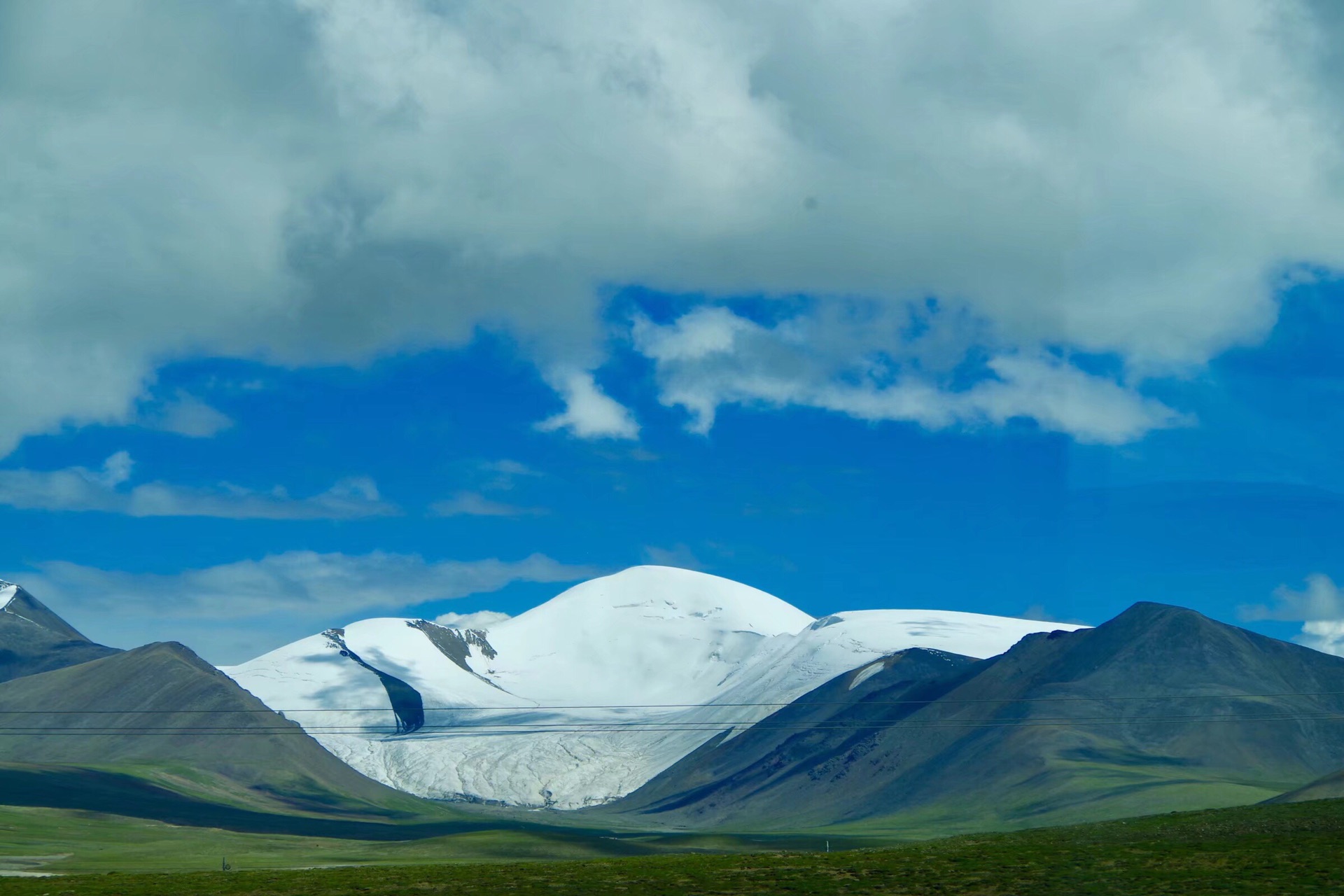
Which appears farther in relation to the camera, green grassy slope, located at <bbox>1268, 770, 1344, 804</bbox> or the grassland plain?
green grassy slope, located at <bbox>1268, 770, 1344, 804</bbox>

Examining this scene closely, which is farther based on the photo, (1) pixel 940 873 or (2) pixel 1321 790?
(2) pixel 1321 790

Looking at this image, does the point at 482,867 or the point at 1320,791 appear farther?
the point at 1320,791

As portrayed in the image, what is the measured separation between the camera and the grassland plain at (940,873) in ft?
231

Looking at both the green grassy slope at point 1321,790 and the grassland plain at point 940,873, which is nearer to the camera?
the grassland plain at point 940,873

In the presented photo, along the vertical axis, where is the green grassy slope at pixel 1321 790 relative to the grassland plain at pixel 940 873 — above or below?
above

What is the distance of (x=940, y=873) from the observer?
78062 mm

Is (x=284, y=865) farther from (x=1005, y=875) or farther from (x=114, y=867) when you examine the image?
(x=1005, y=875)

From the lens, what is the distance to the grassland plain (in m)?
70.4

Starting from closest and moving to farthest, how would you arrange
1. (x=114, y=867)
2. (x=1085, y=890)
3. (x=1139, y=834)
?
(x=1085, y=890) < (x=1139, y=834) < (x=114, y=867)

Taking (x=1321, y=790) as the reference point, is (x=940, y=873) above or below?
below

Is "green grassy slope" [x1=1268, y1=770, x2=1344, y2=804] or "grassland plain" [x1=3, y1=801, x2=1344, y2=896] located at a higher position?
"green grassy slope" [x1=1268, y1=770, x2=1344, y2=804]

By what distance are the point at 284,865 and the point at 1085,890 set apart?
8439cm

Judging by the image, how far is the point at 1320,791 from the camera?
13538cm

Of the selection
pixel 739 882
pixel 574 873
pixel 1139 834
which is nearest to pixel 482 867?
pixel 574 873
